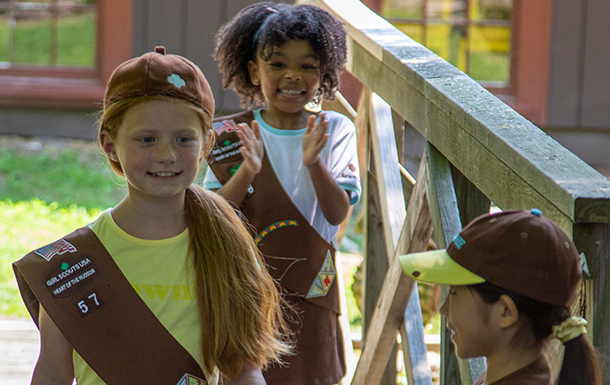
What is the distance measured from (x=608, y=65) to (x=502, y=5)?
1.11 m

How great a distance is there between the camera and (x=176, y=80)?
1.64 metres

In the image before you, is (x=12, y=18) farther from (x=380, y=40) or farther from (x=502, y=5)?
(x=380, y=40)

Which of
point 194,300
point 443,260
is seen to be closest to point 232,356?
point 194,300

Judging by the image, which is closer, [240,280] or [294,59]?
[240,280]

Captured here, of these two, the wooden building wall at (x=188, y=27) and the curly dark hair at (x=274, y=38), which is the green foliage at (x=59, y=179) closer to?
the wooden building wall at (x=188, y=27)

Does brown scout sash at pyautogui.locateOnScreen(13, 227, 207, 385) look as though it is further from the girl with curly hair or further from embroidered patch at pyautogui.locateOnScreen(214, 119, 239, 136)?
embroidered patch at pyautogui.locateOnScreen(214, 119, 239, 136)

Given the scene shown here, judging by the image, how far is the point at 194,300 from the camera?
162 centimetres

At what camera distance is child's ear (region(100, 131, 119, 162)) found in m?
1.70

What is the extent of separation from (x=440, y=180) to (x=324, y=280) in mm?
567

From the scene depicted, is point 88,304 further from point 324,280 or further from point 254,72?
point 254,72

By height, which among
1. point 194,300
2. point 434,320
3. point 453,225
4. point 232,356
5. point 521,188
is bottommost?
point 434,320

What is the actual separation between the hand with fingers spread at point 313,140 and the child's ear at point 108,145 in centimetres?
66

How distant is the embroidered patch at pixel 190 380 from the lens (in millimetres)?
1565

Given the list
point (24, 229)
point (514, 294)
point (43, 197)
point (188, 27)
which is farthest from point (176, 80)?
point (188, 27)
